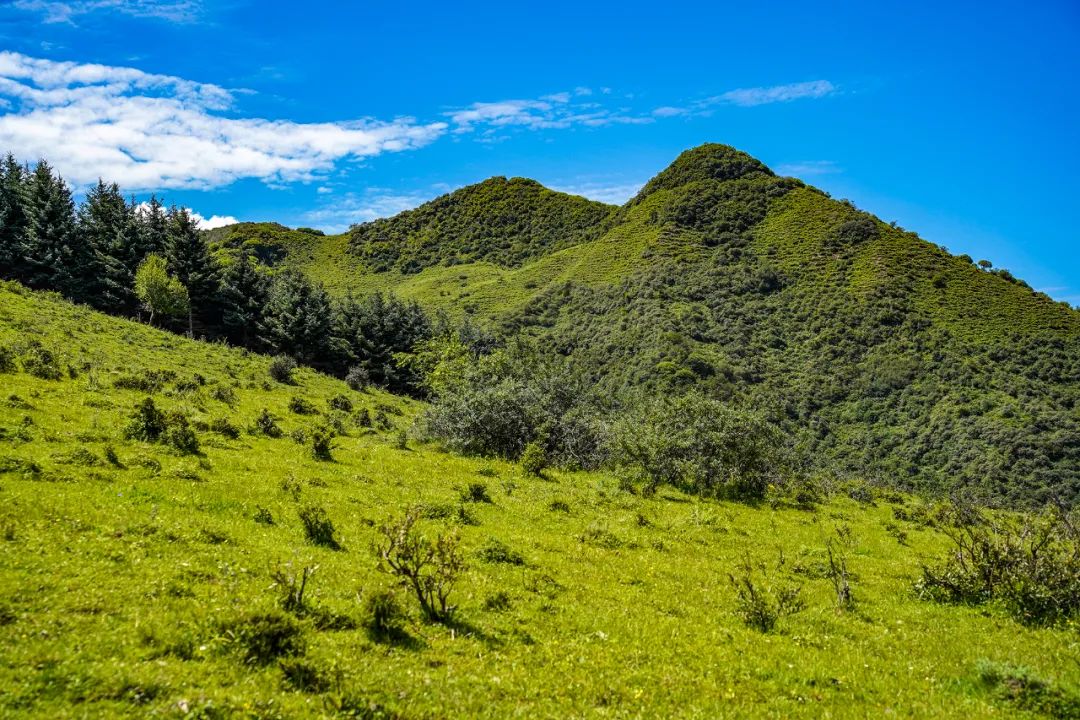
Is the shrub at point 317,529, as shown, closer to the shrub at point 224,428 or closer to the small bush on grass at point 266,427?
the shrub at point 224,428

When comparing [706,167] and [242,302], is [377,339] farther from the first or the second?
[706,167]

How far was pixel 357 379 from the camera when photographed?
67438mm

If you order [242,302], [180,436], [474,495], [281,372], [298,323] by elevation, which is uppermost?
[242,302]

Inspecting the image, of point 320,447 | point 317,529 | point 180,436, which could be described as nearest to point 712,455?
point 320,447

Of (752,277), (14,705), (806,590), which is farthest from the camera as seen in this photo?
(752,277)

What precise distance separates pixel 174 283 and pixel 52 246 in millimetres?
14478

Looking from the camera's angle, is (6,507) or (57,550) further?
(6,507)

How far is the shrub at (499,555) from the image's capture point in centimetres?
1673

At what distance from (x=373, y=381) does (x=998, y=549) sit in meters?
75.1

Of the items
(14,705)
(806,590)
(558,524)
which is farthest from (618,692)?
(558,524)

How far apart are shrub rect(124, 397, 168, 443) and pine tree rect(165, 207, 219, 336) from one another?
4975 cm

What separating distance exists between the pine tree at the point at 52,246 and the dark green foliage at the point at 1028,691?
8107cm

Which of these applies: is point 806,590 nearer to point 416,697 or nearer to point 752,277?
point 416,697

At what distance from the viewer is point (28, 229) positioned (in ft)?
204
